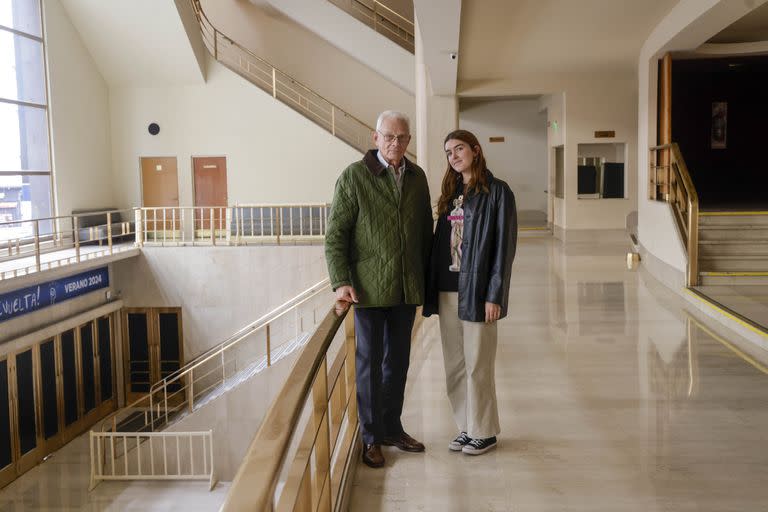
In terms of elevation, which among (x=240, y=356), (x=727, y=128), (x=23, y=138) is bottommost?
(x=240, y=356)

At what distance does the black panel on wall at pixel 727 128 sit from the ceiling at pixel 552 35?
3.78 feet

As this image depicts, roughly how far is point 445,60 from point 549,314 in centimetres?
488

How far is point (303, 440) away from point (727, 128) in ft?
39.2

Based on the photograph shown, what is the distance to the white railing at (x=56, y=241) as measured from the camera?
12.3 metres

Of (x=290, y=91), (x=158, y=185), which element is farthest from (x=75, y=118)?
(x=290, y=91)

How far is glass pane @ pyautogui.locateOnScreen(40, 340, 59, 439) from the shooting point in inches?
441

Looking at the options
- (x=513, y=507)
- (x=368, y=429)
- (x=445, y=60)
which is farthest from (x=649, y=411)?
(x=445, y=60)

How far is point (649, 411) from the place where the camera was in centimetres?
407

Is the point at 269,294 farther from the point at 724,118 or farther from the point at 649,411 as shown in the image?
the point at 649,411

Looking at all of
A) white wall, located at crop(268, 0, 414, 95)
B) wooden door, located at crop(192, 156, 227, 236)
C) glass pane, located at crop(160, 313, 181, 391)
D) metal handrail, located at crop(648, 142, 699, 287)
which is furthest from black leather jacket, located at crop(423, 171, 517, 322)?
wooden door, located at crop(192, 156, 227, 236)

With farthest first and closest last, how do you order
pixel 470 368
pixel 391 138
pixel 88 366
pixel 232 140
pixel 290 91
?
pixel 290 91 → pixel 232 140 → pixel 88 366 → pixel 470 368 → pixel 391 138

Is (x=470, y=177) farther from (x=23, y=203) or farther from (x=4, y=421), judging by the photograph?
(x=23, y=203)

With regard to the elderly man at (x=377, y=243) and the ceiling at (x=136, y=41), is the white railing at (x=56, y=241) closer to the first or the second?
the ceiling at (x=136, y=41)

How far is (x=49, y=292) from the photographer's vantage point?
1145cm
